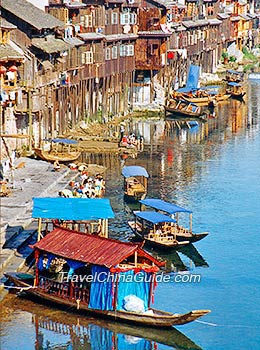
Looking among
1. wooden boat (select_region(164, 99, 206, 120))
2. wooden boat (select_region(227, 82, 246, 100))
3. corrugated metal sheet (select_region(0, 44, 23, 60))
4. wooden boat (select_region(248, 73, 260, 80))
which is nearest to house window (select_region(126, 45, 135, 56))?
wooden boat (select_region(164, 99, 206, 120))

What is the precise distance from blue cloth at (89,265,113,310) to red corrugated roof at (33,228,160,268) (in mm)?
425

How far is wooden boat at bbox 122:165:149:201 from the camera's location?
2461 inches

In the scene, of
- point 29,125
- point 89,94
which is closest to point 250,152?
point 89,94

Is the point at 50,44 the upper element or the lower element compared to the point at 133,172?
upper

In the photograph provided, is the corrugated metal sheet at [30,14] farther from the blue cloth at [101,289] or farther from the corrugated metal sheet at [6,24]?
the blue cloth at [101,289]

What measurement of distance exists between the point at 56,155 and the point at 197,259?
73.2 feet

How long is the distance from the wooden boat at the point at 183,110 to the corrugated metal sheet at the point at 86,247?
199 feet

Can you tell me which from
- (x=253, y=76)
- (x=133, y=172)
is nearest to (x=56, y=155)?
(x=133, y=172)

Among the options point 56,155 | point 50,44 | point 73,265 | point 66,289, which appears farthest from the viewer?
point 50,44

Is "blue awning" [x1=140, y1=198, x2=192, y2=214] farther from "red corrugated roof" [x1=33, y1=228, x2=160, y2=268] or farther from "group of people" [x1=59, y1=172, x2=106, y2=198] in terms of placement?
"red corrugated roof" [x1=33, y1=228, x2=160, y2=268]

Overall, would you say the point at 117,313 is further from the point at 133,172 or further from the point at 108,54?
the point at 108,54

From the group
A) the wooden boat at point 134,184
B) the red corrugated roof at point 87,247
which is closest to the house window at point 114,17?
the wooden boat at point 134,184

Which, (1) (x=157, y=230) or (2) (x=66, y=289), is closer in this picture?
(2) (x=66, y=289)

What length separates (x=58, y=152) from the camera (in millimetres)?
72062
